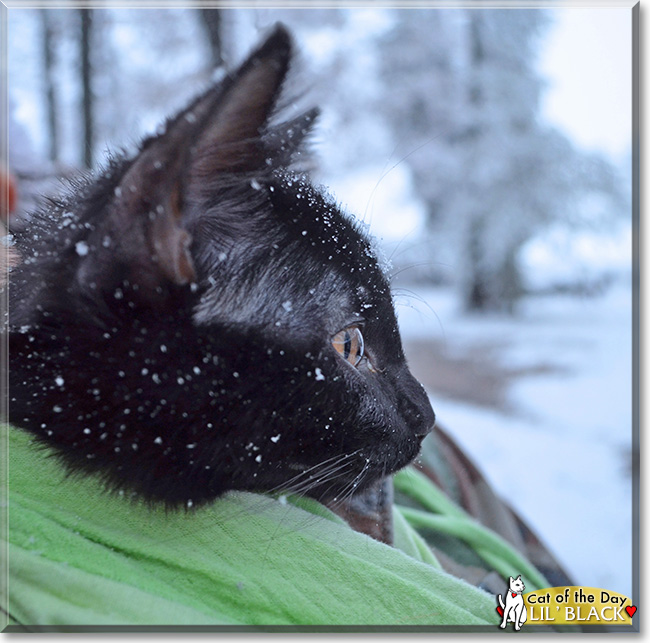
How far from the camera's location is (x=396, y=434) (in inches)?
27.1

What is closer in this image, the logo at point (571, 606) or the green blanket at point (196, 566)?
the green blanket at point (196, 566)

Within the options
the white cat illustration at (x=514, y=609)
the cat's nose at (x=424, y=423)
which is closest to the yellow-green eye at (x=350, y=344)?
the cat's nose at (x=424, y=423)

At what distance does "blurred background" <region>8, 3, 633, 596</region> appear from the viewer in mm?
1160

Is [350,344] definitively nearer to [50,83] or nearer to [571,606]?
[571,606]

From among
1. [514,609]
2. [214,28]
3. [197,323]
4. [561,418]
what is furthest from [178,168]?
[561,418]

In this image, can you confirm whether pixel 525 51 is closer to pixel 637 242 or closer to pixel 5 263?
pixel 637 242

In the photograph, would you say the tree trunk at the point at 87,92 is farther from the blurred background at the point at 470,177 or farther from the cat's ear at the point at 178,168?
the cat's ear at the point at 178,168

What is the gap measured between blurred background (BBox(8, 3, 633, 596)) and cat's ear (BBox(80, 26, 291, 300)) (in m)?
0.07

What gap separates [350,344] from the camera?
2.16 feet

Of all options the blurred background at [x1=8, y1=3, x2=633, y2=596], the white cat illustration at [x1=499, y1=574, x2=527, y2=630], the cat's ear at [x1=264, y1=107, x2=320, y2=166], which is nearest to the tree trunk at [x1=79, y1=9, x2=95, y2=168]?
the blurred background at [x1=8, y1=3, x2=633, y2=596]

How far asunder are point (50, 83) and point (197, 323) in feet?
4.95

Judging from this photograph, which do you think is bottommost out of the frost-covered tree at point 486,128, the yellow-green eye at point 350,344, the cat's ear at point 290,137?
the yellow-green eye at point 350,344

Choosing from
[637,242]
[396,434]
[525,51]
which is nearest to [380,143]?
[525,51]

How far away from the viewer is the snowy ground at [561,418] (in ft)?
4.24
